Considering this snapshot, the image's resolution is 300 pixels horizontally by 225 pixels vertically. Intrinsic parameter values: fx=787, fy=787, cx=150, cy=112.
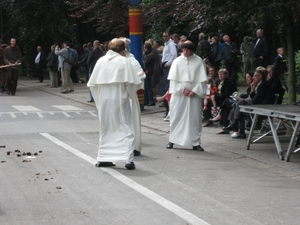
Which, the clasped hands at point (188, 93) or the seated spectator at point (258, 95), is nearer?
the clasped hands at point (188, 93)

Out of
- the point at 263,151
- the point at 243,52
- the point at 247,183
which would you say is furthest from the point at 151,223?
the point at 243,52

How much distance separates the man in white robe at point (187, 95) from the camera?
45.7 ft

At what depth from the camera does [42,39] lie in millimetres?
42906

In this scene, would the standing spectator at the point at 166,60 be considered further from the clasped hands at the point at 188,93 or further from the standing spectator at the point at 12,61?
the standing spectator at the point at 12,61

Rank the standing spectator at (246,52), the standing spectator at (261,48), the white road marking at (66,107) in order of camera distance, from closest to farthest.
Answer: the white road marking at (66,107)
the standing spectator at (261,48)
the standing spectator at (246,52)

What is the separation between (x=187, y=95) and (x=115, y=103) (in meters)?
2.84

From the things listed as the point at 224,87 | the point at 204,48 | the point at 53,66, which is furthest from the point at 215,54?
the point at 53,66

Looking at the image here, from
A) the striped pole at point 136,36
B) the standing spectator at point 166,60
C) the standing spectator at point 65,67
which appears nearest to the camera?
the striped pole at point 136,36

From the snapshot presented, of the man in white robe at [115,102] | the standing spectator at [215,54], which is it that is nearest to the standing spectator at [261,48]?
the standing spectator at [215,54]

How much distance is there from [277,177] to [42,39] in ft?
108

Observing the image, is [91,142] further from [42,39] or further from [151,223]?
[42,39]

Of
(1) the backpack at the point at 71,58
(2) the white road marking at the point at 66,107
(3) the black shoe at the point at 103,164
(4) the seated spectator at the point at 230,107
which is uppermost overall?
(1) the backpack at the point at 71,58

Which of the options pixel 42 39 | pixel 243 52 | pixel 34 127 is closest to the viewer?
pixel 34 127

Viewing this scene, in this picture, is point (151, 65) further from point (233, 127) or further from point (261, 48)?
point (233, 127)
